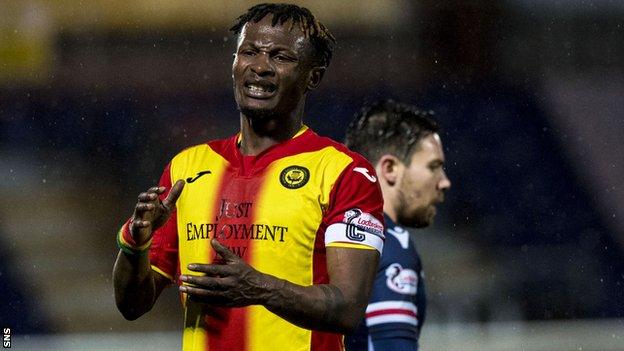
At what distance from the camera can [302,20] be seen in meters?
2.79

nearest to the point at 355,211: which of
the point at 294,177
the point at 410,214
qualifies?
the point at 294,177

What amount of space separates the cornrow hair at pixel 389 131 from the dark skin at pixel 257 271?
1458 mm

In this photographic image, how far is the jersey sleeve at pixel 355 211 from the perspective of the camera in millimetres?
2602

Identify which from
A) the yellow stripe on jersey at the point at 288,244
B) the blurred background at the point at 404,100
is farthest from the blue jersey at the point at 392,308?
the blurred background at the point at 404,100

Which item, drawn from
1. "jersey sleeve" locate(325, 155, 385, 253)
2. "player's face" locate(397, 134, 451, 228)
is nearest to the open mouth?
"jersey sleeve" locate(325, 155, 385, 253)

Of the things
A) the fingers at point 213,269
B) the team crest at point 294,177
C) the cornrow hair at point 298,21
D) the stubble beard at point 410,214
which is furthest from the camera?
the stubble beard at point 410,214

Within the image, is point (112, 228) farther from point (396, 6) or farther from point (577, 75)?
point (577, 75)

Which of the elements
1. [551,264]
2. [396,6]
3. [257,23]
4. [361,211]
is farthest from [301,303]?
[396,6]

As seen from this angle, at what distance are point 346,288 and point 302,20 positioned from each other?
73 cm

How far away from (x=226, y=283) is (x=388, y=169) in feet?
6.61

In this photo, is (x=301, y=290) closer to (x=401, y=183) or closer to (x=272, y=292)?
(x=272, y=292)

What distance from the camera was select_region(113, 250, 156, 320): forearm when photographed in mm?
2668

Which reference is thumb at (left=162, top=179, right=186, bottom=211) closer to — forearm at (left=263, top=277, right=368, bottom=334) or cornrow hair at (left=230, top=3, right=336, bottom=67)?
forearm at (left=263, top=277, right=368, bottom=334)

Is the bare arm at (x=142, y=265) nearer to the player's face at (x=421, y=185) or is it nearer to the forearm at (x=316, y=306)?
the forearm at (x=316, y=306)
